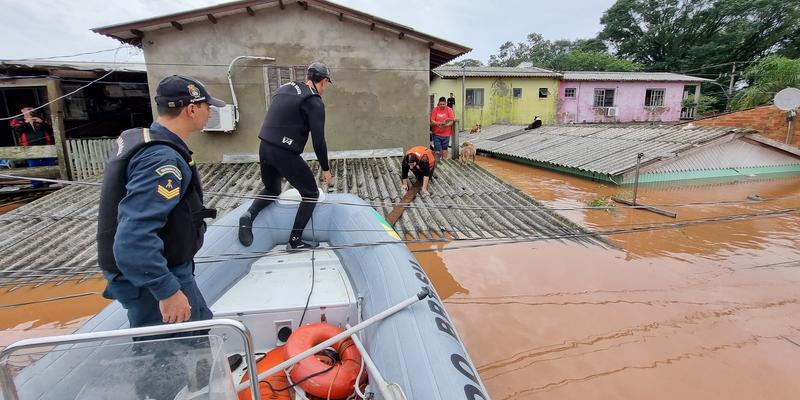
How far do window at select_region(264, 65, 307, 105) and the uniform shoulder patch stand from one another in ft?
25.3

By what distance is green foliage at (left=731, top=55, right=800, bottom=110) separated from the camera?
18.6 meters

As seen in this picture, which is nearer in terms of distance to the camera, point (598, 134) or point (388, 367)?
point (388, 367)

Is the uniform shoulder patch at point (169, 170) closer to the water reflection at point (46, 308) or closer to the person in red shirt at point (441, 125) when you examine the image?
the water reflection at point (46, 308)

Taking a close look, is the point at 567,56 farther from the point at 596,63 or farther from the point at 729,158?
the point at 729,158

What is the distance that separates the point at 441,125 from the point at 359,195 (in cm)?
390

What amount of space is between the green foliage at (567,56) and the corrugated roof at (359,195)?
3172cm

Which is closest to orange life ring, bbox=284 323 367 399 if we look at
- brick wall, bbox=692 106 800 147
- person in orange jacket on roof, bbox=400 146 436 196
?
person in orange jacket on roof, bbox=400 146 436 196

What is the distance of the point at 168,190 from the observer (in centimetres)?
160

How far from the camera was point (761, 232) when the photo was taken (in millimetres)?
6531

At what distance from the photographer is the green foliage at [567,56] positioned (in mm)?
33875

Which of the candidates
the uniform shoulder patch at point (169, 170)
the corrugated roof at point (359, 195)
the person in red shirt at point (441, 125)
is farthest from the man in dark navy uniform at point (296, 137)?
the person in red shirt at point (441, 125)

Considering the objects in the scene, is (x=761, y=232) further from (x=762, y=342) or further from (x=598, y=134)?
(x=598, y=134)

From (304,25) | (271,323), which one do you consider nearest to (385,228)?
(271,323)

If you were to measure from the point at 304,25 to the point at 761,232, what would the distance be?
Result: 958cm
